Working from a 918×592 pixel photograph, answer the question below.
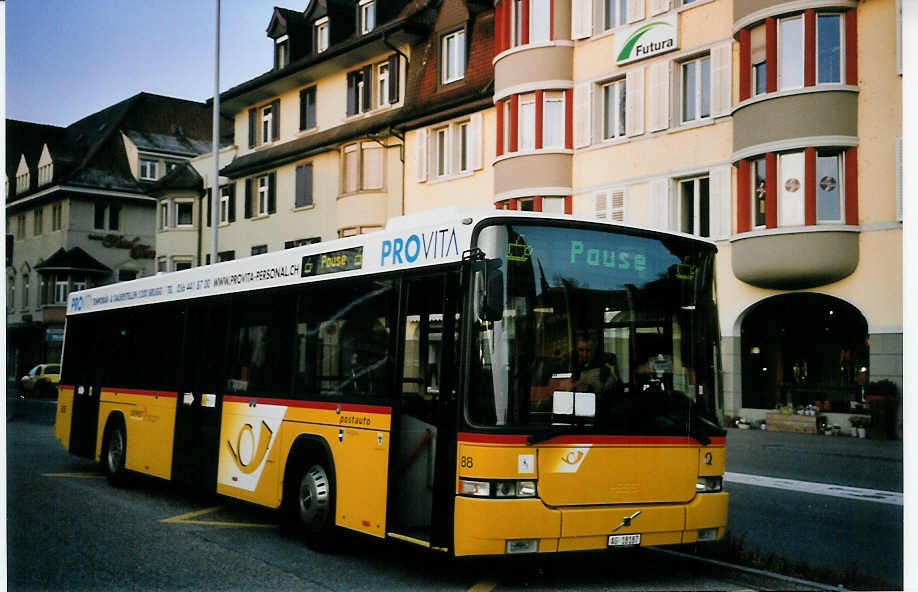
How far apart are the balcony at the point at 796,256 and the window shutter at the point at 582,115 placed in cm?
513

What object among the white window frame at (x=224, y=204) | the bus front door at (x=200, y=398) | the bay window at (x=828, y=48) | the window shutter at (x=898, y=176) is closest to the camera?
the bus front door at (x=200, y=398)

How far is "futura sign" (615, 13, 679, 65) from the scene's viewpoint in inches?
918

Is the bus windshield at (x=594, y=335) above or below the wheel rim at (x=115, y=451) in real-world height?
above

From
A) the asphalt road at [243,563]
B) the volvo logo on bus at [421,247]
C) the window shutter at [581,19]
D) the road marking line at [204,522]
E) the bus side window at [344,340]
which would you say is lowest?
the asphalt road at [243,563]

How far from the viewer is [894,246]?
13.0m

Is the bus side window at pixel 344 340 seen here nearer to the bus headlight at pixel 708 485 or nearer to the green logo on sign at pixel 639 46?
the bus headlight at pixel 708 485

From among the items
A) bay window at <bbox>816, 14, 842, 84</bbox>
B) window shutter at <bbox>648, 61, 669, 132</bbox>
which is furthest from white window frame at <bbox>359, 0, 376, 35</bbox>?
bay window at <bbox>816, 14, 842, 84</bbox>

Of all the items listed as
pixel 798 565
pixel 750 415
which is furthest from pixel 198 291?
pixel 750 415

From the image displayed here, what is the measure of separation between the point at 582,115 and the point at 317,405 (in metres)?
16.8

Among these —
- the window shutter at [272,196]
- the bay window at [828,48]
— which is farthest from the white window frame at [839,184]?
the window shutter at [272,196]

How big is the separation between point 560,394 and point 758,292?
13178 millimetres

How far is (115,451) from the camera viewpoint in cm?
1379

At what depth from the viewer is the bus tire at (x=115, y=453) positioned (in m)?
13.6

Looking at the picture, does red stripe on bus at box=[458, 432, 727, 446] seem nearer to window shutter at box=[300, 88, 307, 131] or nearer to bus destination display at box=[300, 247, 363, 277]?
bus destination display at box=[300, 247, 363, 277]
